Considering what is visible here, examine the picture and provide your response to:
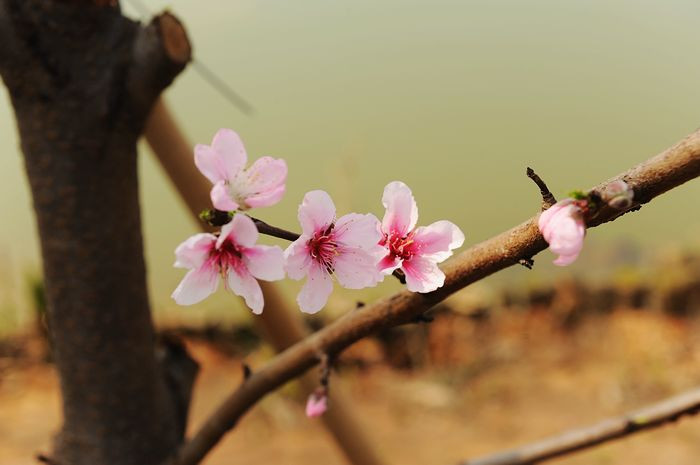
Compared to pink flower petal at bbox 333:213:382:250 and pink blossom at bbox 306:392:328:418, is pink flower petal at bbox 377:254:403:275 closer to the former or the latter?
pink flower petal at bbox 333:213:382:250

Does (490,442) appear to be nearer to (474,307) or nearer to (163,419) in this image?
(474,307)

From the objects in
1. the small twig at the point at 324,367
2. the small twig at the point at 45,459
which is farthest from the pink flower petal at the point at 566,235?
the small twig at the point at 45,459

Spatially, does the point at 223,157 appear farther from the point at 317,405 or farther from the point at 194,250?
the point at 317,405

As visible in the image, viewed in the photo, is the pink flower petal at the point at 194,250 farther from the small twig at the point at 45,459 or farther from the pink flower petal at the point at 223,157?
the small twig at the point at 45,459

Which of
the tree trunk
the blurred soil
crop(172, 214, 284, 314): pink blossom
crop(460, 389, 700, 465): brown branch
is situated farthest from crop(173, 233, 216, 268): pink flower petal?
the blurred soil

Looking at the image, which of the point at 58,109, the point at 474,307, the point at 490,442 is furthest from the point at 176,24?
the point at 474,307
